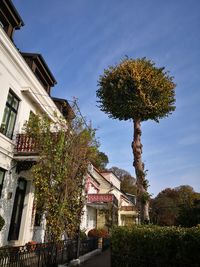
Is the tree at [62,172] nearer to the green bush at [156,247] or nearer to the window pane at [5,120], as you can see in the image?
the window pane at [5,120]

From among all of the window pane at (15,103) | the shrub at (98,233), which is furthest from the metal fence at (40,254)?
the shrub at (98,233)

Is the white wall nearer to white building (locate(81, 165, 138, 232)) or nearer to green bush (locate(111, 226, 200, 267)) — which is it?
white building (locate(81, 165, 138, 232))

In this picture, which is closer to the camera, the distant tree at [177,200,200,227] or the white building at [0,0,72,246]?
the white building at [0,0,72,246]

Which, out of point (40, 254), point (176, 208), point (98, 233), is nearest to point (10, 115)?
point (40, 254)

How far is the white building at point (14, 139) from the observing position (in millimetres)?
11914

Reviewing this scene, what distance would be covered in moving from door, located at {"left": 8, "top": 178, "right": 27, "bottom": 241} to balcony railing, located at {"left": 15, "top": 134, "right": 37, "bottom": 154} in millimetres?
1672

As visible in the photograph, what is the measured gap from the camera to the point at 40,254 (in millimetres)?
8555

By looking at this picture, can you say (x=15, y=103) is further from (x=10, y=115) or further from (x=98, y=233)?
(x=98, y=233)

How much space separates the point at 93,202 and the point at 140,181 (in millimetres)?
10830

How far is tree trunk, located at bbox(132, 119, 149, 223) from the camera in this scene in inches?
575

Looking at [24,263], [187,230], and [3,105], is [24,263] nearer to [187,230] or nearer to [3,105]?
[187,230]

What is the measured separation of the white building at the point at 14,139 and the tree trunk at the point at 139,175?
5725 mm

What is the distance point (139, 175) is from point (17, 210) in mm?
6880

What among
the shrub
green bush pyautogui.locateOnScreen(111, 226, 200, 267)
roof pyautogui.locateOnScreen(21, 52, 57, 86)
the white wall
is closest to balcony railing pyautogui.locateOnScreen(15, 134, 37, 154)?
the white wall
